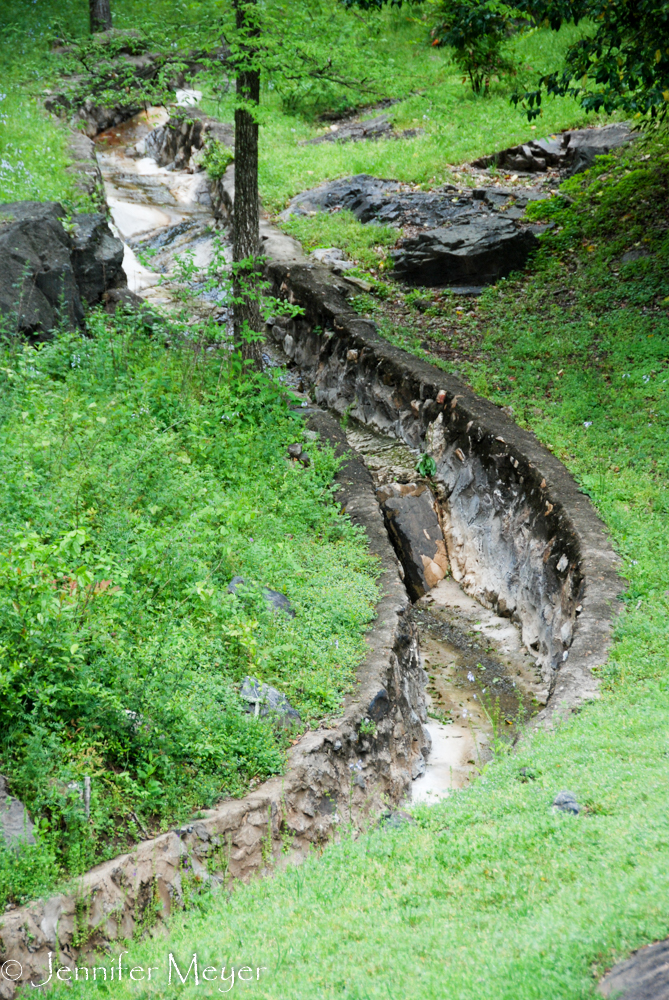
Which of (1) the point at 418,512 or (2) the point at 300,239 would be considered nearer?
(1) the point at 418,512

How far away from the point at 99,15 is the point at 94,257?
15336mm

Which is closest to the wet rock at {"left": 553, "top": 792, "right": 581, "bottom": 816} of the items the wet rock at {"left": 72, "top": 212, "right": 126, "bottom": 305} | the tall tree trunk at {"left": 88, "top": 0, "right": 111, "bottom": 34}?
the wet rock at {"left": 72, "top": 212, "right": 126, "bottom": 305}

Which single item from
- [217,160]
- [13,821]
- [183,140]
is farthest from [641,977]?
[183,140]

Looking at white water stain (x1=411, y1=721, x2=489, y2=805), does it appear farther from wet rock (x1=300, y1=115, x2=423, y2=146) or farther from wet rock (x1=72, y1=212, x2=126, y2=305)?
wet rock (x1=300, y1=115, x2=423, y2=146)

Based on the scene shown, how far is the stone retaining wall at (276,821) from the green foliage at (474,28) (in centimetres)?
635

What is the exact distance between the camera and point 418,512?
8.58 m

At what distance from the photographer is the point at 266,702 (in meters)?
4.54

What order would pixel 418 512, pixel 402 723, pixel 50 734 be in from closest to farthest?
pixel 50 734 < pixel 402 723 < pixel 418 512

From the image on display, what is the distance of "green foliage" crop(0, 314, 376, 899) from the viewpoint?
3.66 m

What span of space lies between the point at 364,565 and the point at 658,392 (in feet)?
14.2

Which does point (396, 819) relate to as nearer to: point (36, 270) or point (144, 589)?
point (144, 589)

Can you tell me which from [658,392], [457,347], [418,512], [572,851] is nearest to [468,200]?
[457,347]

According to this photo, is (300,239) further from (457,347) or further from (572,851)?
(572,851)

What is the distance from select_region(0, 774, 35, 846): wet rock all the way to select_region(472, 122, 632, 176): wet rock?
14475mm
